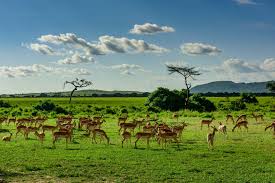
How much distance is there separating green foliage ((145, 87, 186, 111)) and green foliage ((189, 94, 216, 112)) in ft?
5.03

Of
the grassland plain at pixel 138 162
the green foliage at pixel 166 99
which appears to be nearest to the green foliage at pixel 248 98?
the green foliage at pixel 166 99

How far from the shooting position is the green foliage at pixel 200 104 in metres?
65.3

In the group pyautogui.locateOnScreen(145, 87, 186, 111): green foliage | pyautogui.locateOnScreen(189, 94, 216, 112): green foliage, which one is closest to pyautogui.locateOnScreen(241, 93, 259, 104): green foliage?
pyautogui.locateOnScreen(189, 94, 216, 112): green foliage

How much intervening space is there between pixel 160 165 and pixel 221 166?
218 cm

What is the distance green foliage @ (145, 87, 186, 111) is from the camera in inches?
2579

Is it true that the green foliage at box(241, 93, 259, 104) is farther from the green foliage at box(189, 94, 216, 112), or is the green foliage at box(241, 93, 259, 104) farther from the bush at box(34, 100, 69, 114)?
the bush at box(34, 100, 69, 114)

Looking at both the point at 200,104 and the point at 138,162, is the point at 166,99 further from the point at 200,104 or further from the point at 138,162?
the point at 138,162

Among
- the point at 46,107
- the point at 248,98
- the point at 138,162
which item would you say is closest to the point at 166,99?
the point at 46,107

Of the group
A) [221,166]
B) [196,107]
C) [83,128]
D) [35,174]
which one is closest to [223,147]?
[221,166]

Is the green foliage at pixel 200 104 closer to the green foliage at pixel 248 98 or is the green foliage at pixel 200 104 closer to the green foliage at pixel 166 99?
Answer: the green foliage at pixel 166 99

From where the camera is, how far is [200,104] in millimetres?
66625

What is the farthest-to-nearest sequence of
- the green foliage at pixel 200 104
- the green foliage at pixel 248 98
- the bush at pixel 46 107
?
the green foliage at pixel 248 98 < the green foliage at pixel 200 104 < the bush at pixel 46 107

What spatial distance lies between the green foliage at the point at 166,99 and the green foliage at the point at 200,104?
1.53 meters

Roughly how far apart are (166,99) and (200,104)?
5289 millimetres
